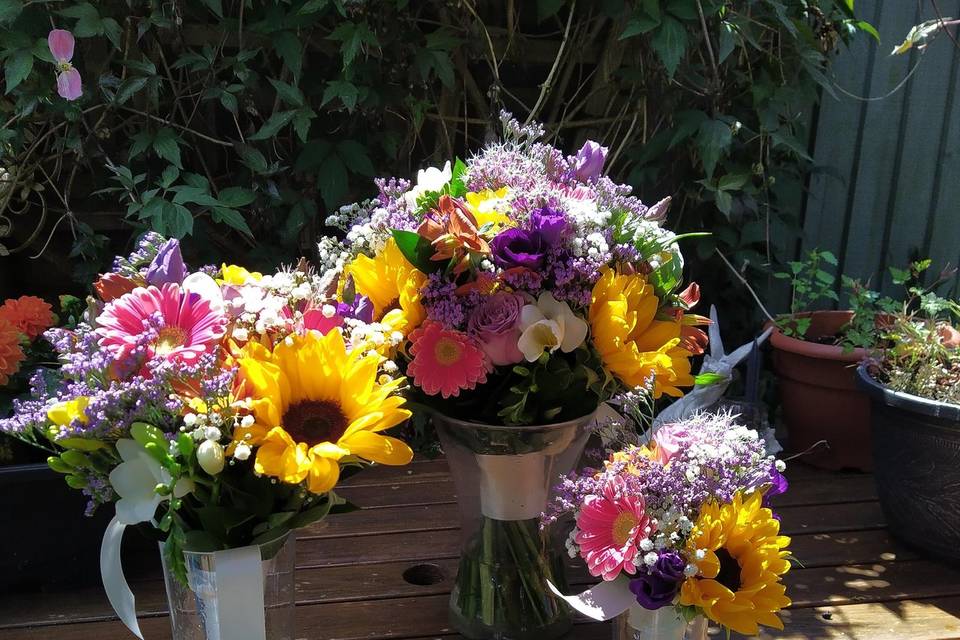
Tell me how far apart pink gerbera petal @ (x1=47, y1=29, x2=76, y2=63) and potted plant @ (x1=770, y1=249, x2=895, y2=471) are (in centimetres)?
156

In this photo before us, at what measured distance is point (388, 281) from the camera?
0.87 meters

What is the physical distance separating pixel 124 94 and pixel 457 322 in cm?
114

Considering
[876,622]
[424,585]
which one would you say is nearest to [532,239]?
[424,585]

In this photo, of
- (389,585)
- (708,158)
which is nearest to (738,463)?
(389,585)

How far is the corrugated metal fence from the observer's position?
2.06 m

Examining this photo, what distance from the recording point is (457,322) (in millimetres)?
817

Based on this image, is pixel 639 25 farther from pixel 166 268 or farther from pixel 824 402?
pixel 166 268

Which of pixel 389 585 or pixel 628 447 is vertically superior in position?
pixel 628 447

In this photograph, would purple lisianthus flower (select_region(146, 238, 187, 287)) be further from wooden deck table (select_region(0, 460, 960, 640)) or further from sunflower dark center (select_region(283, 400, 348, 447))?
wooden deck table (select_region(0, 460, 960, 640))

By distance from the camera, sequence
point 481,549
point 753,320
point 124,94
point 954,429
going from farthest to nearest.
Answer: point 753,320, point 124,94, point 954,429, point 481,549

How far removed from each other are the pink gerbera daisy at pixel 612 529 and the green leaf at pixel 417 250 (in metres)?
0.29

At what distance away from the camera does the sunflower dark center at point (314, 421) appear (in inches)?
27.1

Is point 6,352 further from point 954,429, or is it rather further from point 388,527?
point 954,429

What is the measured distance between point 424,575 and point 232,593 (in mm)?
583
